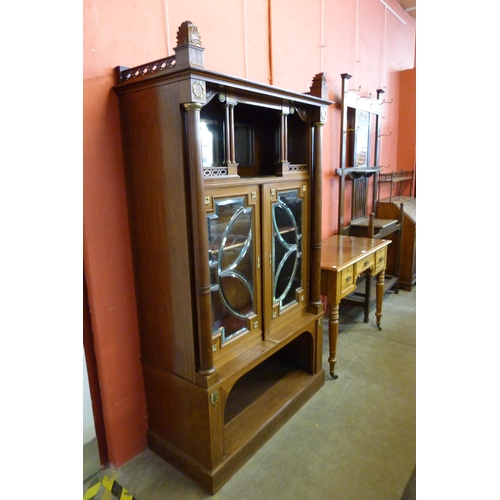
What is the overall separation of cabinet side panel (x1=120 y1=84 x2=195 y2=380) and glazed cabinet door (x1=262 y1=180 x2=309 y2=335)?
537mm

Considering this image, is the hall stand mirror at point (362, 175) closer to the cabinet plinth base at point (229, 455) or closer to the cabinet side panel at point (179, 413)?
the cabinet plinth base at point (229, 455)

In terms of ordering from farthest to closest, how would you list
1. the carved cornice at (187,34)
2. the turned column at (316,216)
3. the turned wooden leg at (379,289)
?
the turned wooden leg at (379,289), the turned column at (316,216), the carved cornice at (187,34)

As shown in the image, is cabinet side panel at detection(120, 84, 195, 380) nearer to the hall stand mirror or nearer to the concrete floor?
the concrete floor

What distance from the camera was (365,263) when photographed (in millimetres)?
2859

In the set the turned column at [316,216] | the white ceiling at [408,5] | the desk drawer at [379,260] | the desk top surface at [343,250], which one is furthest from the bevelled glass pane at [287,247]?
the white ceiling at [408,5]

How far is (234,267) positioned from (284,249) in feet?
1.43

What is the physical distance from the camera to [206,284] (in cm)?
153

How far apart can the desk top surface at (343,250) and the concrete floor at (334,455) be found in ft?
2.67

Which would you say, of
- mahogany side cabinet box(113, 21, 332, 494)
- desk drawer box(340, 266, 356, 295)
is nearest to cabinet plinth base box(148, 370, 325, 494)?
mahogany side cabinet box(113, 21, 332, 494)

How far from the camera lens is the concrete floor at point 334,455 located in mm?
1685

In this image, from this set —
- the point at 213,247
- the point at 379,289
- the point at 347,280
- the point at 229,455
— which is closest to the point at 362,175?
the point at 379,289

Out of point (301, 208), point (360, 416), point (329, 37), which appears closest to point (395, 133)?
point (329, 37)

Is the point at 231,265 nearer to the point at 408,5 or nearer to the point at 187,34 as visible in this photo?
the point at 187,34
